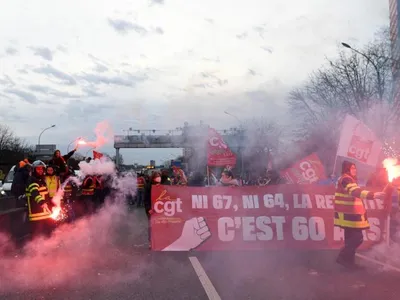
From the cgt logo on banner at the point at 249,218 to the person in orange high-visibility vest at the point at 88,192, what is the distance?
13.1 ft

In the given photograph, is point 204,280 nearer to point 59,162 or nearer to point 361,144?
point 361,144

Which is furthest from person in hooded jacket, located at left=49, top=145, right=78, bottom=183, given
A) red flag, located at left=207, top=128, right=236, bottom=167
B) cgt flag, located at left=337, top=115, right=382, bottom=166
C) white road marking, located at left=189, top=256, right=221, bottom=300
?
cgt flag, located at left=337, top=115, right=382, bottom=166

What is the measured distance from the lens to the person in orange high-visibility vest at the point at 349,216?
6.65m

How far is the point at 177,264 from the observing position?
23.8 ft

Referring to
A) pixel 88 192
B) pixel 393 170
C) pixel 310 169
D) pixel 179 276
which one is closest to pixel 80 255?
pixel 179 276

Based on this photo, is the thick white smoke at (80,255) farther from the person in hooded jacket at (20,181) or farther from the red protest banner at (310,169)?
the red protest banner at (310,169)

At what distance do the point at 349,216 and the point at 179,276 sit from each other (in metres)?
2.75

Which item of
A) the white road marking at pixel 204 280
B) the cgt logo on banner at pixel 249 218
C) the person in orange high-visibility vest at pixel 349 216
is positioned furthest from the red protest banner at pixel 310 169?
the white road marking at pixel 204 280

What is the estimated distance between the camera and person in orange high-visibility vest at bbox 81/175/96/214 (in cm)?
1183

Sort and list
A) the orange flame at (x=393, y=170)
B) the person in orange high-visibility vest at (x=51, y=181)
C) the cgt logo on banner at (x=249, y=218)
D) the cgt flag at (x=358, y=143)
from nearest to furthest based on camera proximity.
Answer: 1. the orange flame at (x=393, y=170)
2. the cgt flag at (x=358, y=143)
3. the cgt logo on banner at (x=249, y=218)
4. the person in orange high-visibility vest at (x=51, y=181)

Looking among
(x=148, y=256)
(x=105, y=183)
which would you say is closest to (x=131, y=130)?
(x=105, y=183)

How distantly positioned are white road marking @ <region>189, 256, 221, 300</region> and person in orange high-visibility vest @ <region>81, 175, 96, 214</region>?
197 inches

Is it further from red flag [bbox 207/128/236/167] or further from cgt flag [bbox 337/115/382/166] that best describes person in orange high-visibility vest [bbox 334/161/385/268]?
red flag [bbox 207/128/236/167]

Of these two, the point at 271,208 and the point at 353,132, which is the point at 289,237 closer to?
the point at 271,208
